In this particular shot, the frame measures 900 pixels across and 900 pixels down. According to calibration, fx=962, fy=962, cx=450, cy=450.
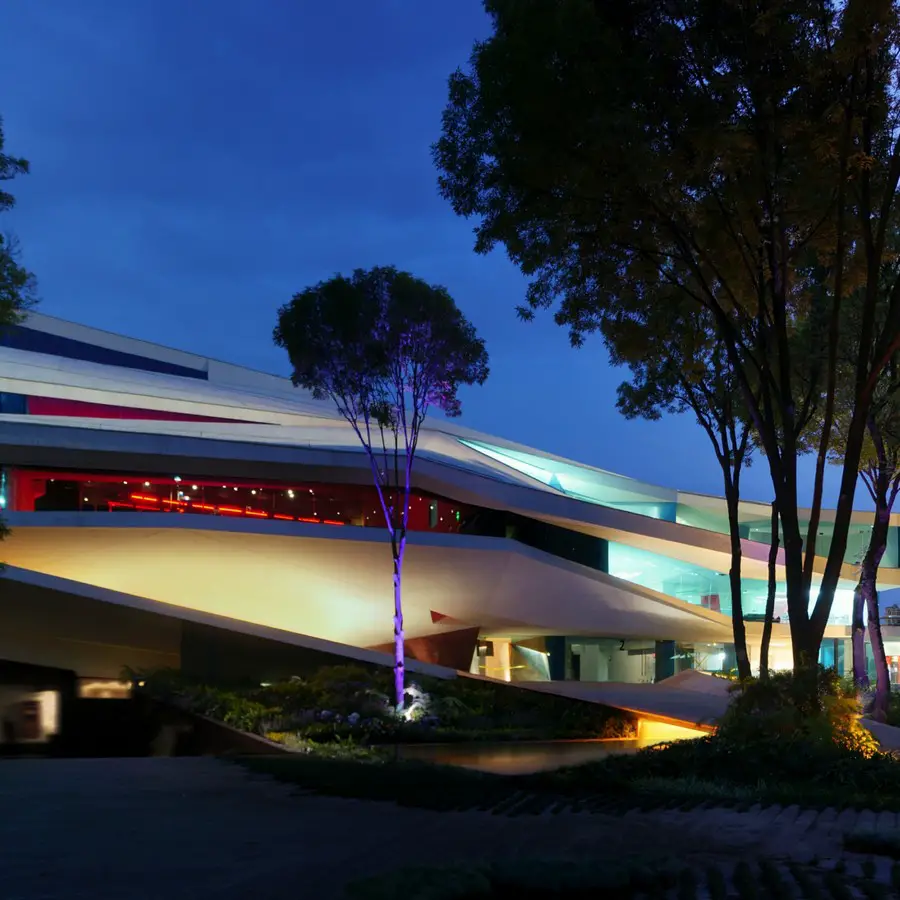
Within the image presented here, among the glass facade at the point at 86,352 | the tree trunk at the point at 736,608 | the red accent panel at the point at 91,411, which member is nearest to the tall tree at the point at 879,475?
the tree trunk at the point at 736,608

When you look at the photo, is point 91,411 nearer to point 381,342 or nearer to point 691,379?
point 381,342

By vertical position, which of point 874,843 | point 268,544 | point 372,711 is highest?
point 268,544

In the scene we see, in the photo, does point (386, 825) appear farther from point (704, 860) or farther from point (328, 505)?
point (328, 505)

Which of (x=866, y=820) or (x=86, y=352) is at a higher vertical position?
(x=86, y=352)

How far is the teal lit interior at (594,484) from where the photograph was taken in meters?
37.8

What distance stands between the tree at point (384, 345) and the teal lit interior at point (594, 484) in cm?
1834

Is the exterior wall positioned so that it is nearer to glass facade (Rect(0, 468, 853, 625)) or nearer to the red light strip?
glass facade (Rect(0, 468, 853, 625))

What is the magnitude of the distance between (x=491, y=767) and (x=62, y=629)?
33.8ft

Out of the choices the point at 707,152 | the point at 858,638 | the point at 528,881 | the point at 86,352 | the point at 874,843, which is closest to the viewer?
the point at 528,881

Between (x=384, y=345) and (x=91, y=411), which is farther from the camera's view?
(x=91, y=411)

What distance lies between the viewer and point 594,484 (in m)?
38.2

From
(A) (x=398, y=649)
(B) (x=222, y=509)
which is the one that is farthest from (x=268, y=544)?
(A) (x=398, y=649)

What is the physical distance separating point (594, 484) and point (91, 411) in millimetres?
19705

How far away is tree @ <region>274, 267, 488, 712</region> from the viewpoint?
1852 cm
